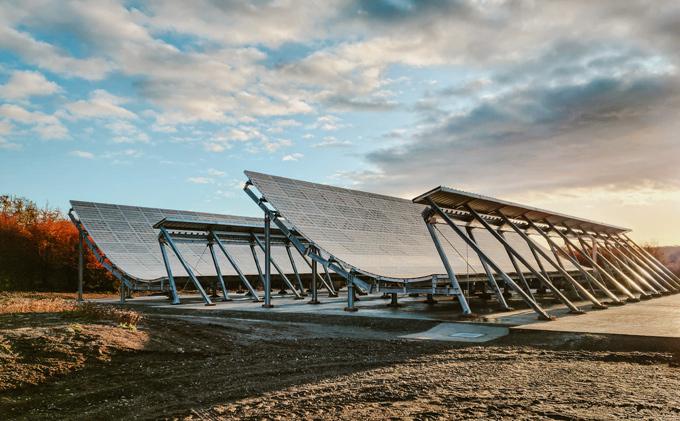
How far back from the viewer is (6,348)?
8297 mm

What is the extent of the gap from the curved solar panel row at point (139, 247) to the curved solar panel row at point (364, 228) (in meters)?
4.92

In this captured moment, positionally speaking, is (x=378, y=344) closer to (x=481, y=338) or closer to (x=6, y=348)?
(x=481, y=338)

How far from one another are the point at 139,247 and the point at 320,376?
2213 centimetres

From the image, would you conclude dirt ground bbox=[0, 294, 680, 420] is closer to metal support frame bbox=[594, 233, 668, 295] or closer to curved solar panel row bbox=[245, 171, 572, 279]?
curved solar panel row bbox=[245, 171, 572, 279]

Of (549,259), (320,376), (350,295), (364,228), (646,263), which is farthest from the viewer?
(646,263)

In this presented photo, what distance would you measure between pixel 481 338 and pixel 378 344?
7.24 feet

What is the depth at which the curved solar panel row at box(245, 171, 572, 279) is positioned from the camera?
17781mm

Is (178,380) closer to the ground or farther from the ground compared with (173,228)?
closer to the ground

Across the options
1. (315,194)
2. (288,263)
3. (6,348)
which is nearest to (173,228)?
(315,194)

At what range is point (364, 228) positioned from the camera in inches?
846

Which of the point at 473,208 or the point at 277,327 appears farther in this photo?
the point at 473,208

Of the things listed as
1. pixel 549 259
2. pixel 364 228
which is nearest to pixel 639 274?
pixel 549 259

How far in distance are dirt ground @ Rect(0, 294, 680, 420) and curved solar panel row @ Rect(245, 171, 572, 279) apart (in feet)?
19.3

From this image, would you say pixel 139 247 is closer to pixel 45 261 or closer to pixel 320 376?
pixel 45 261
